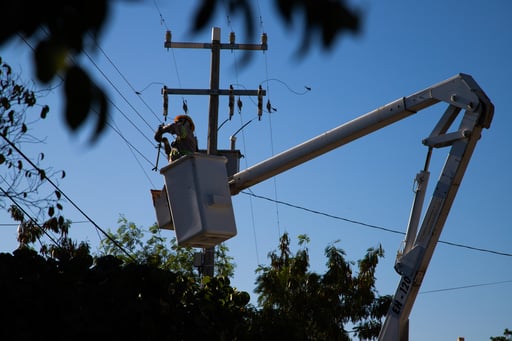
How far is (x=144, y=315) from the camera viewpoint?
8.07 meters

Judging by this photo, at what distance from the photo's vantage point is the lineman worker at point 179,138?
12.3 metres

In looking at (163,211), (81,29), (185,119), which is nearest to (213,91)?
(185,119)

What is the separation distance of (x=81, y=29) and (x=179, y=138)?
425 inches

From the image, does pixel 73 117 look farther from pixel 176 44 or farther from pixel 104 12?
pixel 176 44

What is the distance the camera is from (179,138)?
12531 millimetres

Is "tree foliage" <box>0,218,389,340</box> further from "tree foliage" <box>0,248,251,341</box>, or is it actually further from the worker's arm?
the worker's arm

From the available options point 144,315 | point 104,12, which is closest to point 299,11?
point 104,12

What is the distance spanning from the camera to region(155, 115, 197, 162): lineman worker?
12.3 meters

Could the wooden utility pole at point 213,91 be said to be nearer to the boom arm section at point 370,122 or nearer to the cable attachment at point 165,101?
the cable attachment at point 165,101

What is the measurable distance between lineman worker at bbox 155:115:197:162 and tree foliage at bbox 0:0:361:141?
409 inches

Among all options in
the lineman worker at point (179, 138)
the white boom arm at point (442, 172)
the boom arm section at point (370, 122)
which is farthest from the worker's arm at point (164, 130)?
the white boom arm at point (442, 172)

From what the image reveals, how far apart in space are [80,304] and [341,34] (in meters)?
6.28

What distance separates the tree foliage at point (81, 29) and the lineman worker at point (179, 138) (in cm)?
1038

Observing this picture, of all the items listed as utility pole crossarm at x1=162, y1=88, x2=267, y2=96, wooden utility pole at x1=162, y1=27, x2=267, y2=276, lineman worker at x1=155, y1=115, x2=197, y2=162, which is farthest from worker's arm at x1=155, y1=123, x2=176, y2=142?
utility pole crossarm at x1=162, y1=88, x2=267, y2=96
